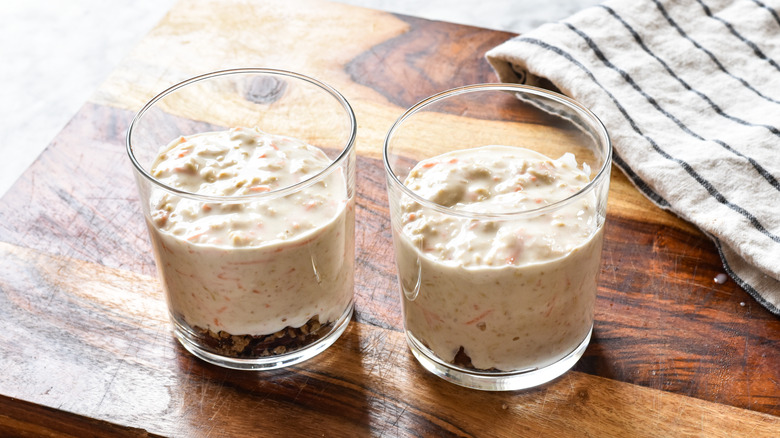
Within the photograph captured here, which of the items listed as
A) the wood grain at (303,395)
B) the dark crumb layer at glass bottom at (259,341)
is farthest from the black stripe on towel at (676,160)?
the dark crumb layer at glass bottom at (259,341)

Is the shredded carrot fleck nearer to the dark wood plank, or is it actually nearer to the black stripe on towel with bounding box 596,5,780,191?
the dark wood plank

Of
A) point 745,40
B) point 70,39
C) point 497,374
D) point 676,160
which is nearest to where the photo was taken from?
point 497,374

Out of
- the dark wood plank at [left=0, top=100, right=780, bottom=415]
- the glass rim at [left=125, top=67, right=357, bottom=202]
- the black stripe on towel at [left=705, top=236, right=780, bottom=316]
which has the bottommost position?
the dark wood plank at [left=0, top=100, right=780, bottom=415]

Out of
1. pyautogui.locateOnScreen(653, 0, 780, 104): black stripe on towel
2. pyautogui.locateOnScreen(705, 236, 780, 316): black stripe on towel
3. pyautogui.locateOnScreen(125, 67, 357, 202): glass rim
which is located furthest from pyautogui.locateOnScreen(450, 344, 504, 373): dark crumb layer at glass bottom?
pyautogui.locateOnScreen(653, 0, 780, 104): black stripe on towel

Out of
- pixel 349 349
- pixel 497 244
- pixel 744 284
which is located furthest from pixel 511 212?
pixel 744 284

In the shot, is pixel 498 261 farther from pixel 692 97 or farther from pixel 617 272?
pixel 692 97

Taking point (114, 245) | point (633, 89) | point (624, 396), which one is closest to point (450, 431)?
point (624, 396)
